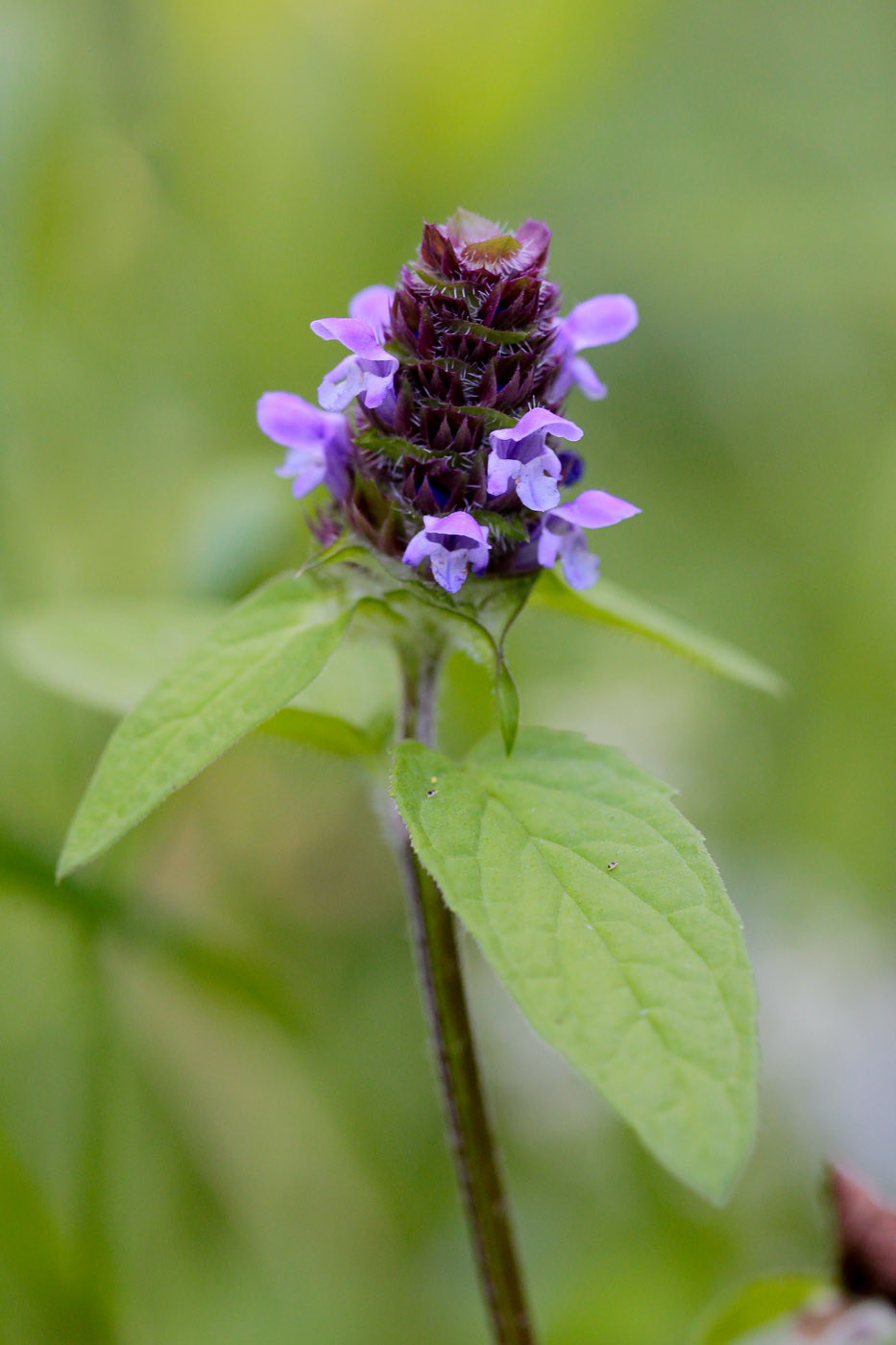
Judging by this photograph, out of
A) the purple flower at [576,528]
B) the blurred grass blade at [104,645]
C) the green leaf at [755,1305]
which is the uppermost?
the purple flower at [576,528]

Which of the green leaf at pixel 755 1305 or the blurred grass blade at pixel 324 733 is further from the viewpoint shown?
the green leaf at pixel 755 1305

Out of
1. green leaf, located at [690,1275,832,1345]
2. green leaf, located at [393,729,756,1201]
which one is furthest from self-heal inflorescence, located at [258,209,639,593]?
green leaf, located at [690,1275,832,1345]

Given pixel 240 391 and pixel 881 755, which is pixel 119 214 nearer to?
pixel 240 391

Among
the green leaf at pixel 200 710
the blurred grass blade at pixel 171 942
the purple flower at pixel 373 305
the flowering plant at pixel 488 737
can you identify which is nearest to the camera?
the flowering plant at pixel 488 737

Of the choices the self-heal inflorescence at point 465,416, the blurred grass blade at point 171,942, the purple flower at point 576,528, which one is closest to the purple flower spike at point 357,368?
the self-heal inflorescence at point 465,416

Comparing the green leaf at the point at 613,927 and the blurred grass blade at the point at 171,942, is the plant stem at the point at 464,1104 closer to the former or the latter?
the green leaf at the point at 613,927

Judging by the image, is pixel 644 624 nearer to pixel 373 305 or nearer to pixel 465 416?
pixel 465 416

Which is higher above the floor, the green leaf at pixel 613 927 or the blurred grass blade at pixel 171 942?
the green leaf at pixel 613 927

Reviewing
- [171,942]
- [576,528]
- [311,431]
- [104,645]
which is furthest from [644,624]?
[171,942]
